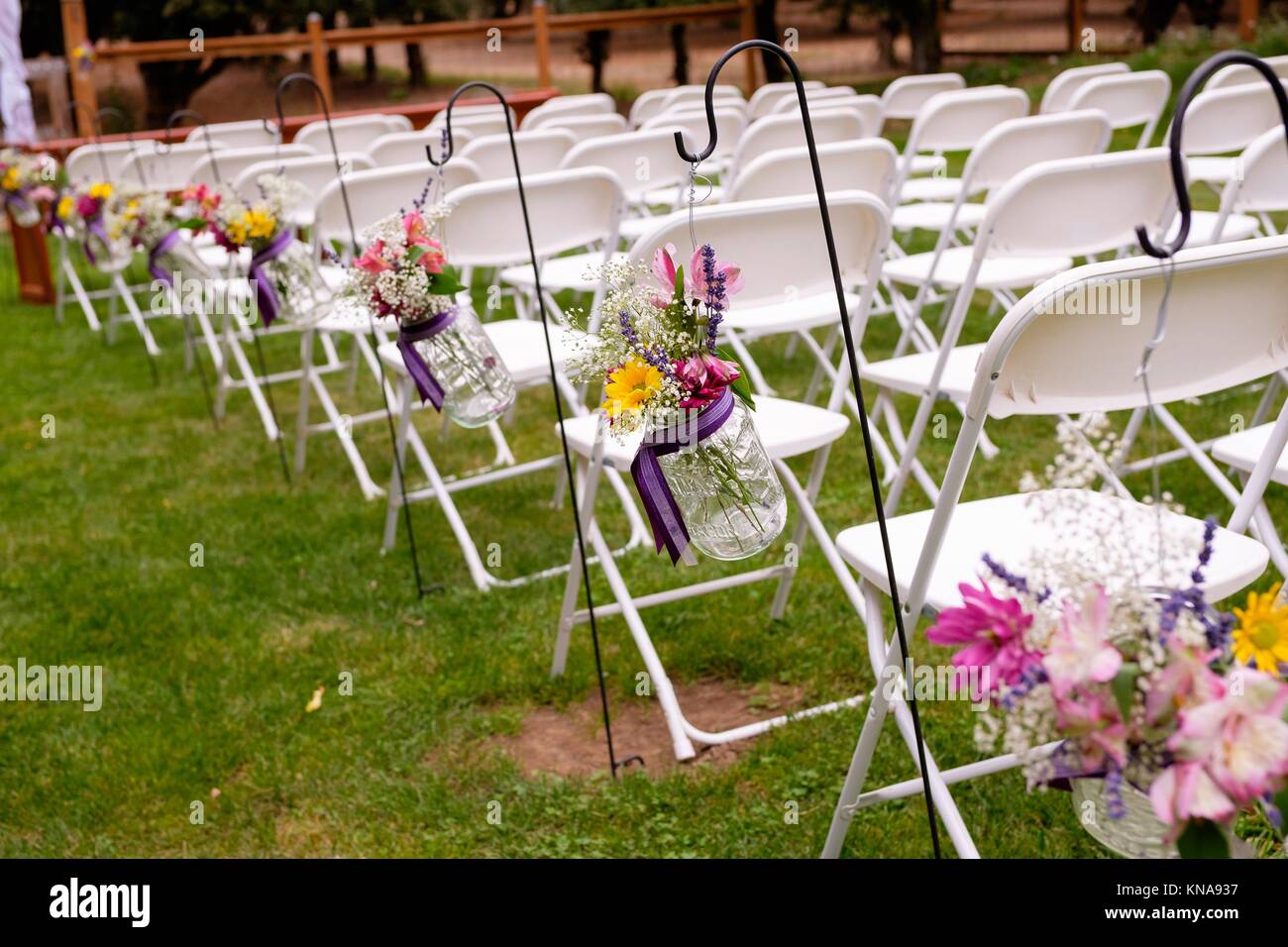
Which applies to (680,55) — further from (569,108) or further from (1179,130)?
(1179,130)

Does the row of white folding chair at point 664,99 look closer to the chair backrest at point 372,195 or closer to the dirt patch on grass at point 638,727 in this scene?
the chair backrest at point 372,195

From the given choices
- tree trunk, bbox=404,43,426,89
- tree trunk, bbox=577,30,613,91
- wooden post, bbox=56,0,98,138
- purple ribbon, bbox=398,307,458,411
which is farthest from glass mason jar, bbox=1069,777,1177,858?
tree trunk, bbox=404,43,426,89

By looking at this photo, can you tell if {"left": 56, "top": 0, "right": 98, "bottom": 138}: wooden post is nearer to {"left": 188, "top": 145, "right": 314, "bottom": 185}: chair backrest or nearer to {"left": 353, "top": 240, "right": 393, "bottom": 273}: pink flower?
{"left": 188, "top": 145, "right": 314, "bottom": 185}: chair backrest

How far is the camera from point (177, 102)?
16.7 m

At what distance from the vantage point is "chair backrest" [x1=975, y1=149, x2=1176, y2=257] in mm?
2709

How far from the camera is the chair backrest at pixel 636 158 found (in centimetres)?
405

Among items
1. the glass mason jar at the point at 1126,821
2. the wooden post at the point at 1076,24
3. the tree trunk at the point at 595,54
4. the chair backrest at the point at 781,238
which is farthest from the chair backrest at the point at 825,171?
the tree trunk at the point at 595,54

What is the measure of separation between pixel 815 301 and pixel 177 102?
15.1 meters

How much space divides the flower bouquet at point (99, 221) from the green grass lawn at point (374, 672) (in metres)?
0.91

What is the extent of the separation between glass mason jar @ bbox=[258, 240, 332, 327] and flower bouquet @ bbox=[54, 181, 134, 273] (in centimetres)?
122

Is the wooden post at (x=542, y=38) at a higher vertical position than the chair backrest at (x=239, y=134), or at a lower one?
higher

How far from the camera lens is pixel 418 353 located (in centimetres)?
274

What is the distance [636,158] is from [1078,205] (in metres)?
1.78
